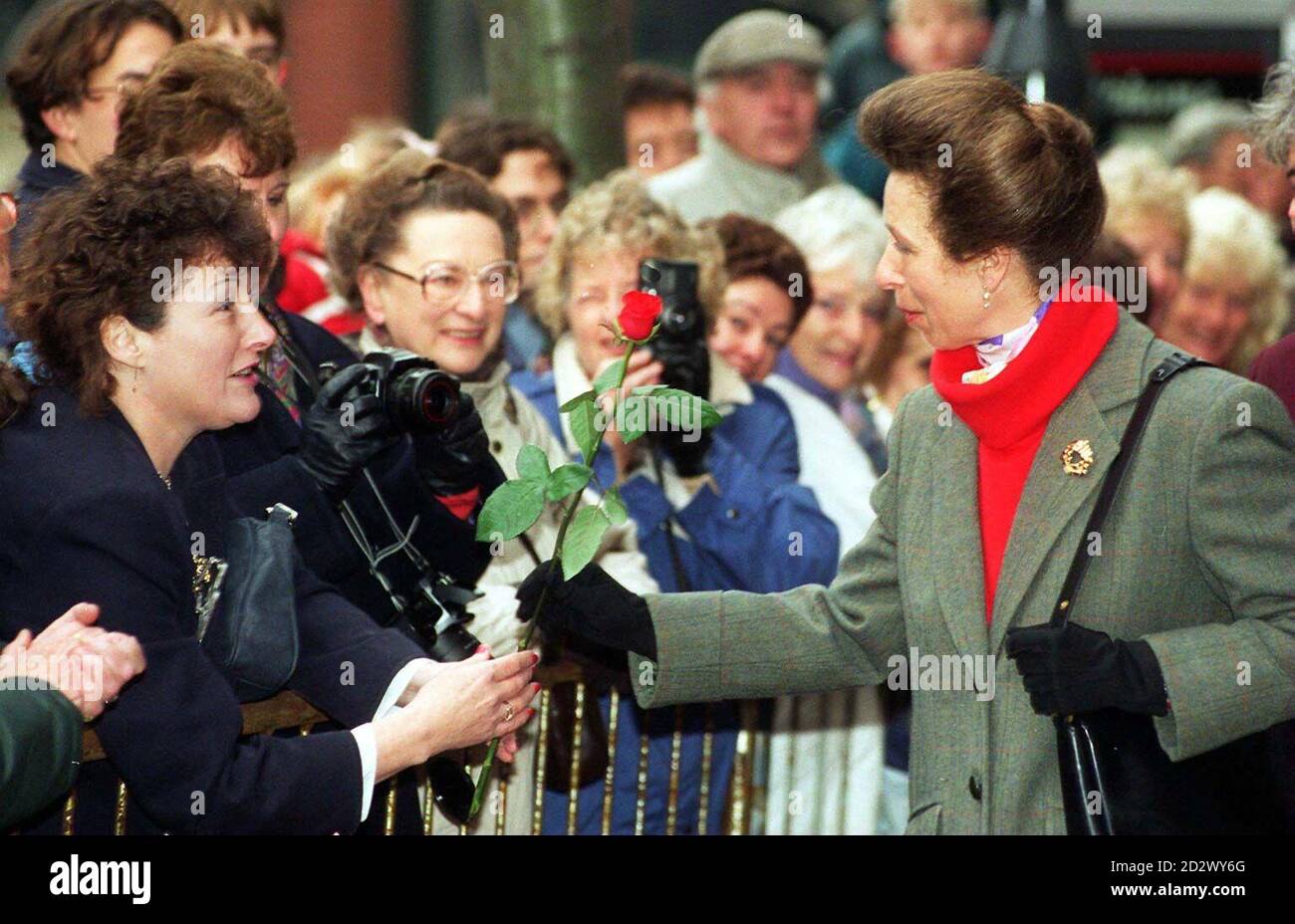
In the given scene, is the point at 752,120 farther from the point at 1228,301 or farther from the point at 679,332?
the point at 679,332

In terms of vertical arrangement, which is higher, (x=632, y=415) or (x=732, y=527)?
(x=732, y=527)

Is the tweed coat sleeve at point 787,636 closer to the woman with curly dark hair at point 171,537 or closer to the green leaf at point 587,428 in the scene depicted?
the woman with curly dark hair at point 171,537

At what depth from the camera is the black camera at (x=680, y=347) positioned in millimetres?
5141

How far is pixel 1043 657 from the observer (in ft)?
11.2

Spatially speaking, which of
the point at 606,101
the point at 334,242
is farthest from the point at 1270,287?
the point at 334,242

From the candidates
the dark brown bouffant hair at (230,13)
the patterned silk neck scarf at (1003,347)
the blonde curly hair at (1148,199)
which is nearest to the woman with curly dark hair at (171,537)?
the patterned silk neck scarf at (1003,347)

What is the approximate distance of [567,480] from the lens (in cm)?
360

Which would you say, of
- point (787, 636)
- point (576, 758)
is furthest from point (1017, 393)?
point (576, 758)

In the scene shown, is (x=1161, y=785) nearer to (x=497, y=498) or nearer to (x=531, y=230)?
(x=497, y=498)

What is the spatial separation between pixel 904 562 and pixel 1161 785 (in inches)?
25.9

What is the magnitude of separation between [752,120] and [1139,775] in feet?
15.2

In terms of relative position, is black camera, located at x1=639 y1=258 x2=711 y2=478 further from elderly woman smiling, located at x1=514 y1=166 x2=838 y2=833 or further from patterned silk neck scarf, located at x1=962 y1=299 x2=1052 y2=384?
patterned silk neck scarf, located at x1=962 y1=299 x2=1052 y2=384

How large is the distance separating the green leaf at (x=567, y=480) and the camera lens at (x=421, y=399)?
40cm

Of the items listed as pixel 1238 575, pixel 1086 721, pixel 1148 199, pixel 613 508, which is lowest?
pixel 1086 721
